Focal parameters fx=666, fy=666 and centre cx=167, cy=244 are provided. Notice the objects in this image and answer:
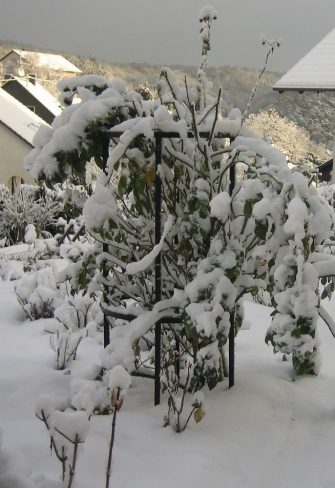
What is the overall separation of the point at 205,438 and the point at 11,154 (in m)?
23.2

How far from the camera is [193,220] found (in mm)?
3004

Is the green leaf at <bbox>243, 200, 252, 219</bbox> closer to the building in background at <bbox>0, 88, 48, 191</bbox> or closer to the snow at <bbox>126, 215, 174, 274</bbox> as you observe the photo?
the snow at <bbox>126, 215, 174, 274</bbox>

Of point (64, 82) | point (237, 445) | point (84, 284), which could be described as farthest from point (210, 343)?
point (64, 82)

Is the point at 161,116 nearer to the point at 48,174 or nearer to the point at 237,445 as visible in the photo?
the point at 48,174

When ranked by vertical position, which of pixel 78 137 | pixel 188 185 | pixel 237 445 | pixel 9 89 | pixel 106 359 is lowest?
pixel 237 445

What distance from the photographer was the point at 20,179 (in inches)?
1005

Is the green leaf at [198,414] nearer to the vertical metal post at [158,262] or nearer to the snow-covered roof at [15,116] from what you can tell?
the vertical metal post at [158,262]

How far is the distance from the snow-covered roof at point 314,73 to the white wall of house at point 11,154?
1147 cm

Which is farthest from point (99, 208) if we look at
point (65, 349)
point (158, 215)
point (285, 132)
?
point (285, 132)

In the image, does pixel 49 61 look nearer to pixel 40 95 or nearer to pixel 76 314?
pixel 40 95

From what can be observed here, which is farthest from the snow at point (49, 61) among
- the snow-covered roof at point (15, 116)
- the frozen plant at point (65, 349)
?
the frozen plant at point (65, 349)

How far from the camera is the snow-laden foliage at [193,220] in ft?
8.68

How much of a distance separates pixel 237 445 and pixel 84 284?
1.11 m

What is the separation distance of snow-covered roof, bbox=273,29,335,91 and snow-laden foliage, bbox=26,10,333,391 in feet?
41.0
